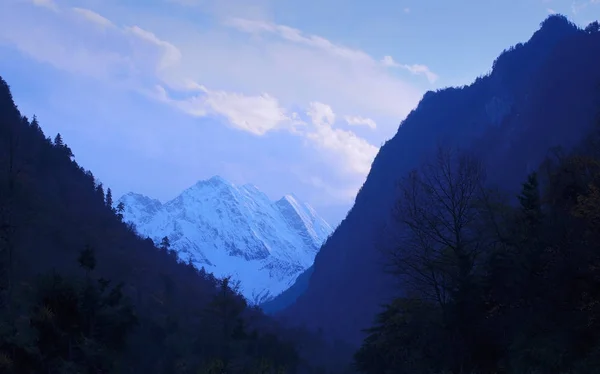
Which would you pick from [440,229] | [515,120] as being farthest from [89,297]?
[515,120]

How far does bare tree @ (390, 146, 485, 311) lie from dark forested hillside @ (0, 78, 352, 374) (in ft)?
37.1

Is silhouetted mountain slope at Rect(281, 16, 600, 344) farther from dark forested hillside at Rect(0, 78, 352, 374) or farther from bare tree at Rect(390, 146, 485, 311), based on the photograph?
bare tree at Rect(390, 146, 485, 311)

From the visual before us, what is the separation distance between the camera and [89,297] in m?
20.4

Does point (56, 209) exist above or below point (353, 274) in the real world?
below

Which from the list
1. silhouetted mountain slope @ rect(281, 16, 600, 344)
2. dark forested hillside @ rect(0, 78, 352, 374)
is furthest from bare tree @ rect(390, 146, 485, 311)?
silhouetted mountain slope @ rect(281, 16, 600, 344)

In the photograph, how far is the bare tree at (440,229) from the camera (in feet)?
67.8

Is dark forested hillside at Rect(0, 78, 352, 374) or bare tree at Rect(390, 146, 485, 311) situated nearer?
dark forested hillside at Rect(0, 78, 352, 374)

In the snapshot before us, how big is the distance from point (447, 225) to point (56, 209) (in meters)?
65.9

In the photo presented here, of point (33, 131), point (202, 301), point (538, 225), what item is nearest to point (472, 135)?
point (202, 301)

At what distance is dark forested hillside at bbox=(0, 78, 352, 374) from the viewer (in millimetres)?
18766

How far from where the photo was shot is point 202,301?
94625 millimetres

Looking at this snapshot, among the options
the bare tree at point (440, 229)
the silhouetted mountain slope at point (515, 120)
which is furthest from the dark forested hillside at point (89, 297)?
the silhouetted mountain slope at point (515, 120)

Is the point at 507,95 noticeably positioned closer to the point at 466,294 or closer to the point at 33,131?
the point at 33,131

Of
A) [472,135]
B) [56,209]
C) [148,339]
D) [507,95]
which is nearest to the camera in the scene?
[148,339]
